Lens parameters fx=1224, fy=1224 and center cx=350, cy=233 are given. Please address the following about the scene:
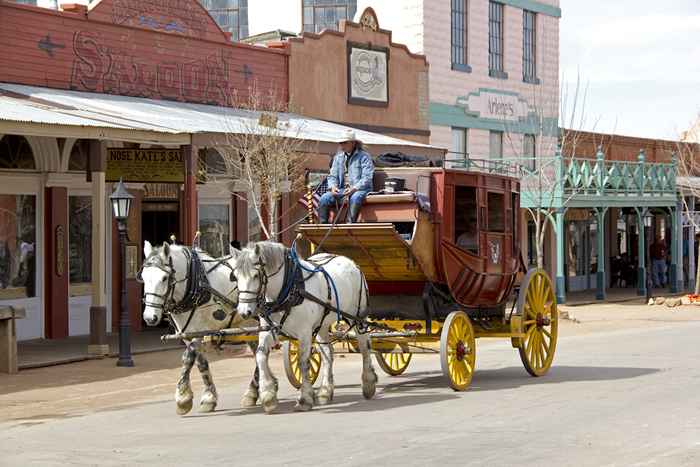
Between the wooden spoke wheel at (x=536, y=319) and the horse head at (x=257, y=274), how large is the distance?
3.75 meters

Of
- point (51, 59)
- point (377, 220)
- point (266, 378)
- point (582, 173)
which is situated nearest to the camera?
point (266, 378)

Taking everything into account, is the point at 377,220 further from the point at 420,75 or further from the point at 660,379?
the point at 420,75

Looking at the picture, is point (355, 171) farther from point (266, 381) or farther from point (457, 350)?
point (266, 381)

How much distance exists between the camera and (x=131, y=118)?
19125 millimetres

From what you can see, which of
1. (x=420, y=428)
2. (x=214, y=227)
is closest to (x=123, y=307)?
(x=420, y=428)

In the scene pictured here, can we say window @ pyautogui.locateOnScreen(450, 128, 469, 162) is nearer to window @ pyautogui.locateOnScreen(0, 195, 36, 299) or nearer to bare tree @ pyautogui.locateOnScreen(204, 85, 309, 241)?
bare tree @ pyautogui.locateOnScreen(204, 85, 309, 241)

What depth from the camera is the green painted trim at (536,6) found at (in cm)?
3506

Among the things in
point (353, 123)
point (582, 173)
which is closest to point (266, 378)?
point (353, 123)

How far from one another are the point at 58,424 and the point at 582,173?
22343mm

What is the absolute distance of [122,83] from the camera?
22.2 meters

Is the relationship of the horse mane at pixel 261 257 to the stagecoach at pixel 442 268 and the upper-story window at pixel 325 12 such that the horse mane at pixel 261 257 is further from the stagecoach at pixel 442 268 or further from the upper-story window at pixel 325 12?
the upper-story window at pixel 325 12

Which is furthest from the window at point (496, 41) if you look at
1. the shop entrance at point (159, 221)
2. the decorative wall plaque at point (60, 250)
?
the decorative wall plaque at point (60, 250)

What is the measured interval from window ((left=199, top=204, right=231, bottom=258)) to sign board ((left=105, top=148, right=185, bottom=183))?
12.3ft

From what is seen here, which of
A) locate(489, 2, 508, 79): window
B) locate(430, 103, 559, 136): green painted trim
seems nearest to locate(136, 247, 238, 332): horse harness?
locate(430, 103, 559, 136): green painted trim
